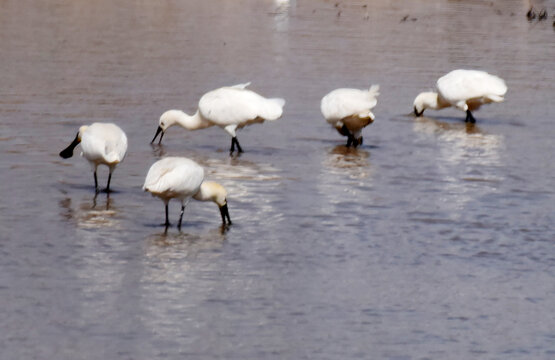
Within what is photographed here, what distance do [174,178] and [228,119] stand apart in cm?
478

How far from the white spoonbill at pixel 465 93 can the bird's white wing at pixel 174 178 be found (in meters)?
8.48

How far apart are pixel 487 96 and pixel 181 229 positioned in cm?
858

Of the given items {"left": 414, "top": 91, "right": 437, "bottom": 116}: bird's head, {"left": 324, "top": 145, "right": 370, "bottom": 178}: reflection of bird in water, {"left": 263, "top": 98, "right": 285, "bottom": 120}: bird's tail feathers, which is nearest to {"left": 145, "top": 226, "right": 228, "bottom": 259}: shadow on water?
{"left": 324, "top": 145, "right": 370, "bottom": 178}: reflection of bird in water

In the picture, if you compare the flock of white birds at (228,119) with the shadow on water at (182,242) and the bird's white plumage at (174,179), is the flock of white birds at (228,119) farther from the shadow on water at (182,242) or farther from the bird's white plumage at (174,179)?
the shadow on water at (182,242)

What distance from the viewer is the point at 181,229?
455 inches

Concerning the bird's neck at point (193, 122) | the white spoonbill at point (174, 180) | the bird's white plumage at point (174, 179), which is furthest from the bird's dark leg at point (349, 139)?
the bird's white plumage at point (174, 179)

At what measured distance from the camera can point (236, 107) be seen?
15836mm

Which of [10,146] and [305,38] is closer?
[10,146]

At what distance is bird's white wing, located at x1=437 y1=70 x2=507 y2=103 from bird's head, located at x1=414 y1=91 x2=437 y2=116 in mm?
152

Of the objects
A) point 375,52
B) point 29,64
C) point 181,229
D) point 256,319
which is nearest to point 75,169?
point 181,229

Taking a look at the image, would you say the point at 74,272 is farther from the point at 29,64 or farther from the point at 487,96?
the point at 29,64

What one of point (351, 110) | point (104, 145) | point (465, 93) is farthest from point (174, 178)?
point (465, 93)

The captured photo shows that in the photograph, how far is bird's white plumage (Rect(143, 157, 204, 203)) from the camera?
1116 centimetres

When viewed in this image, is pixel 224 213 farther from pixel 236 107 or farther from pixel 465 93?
pixel 465 93
